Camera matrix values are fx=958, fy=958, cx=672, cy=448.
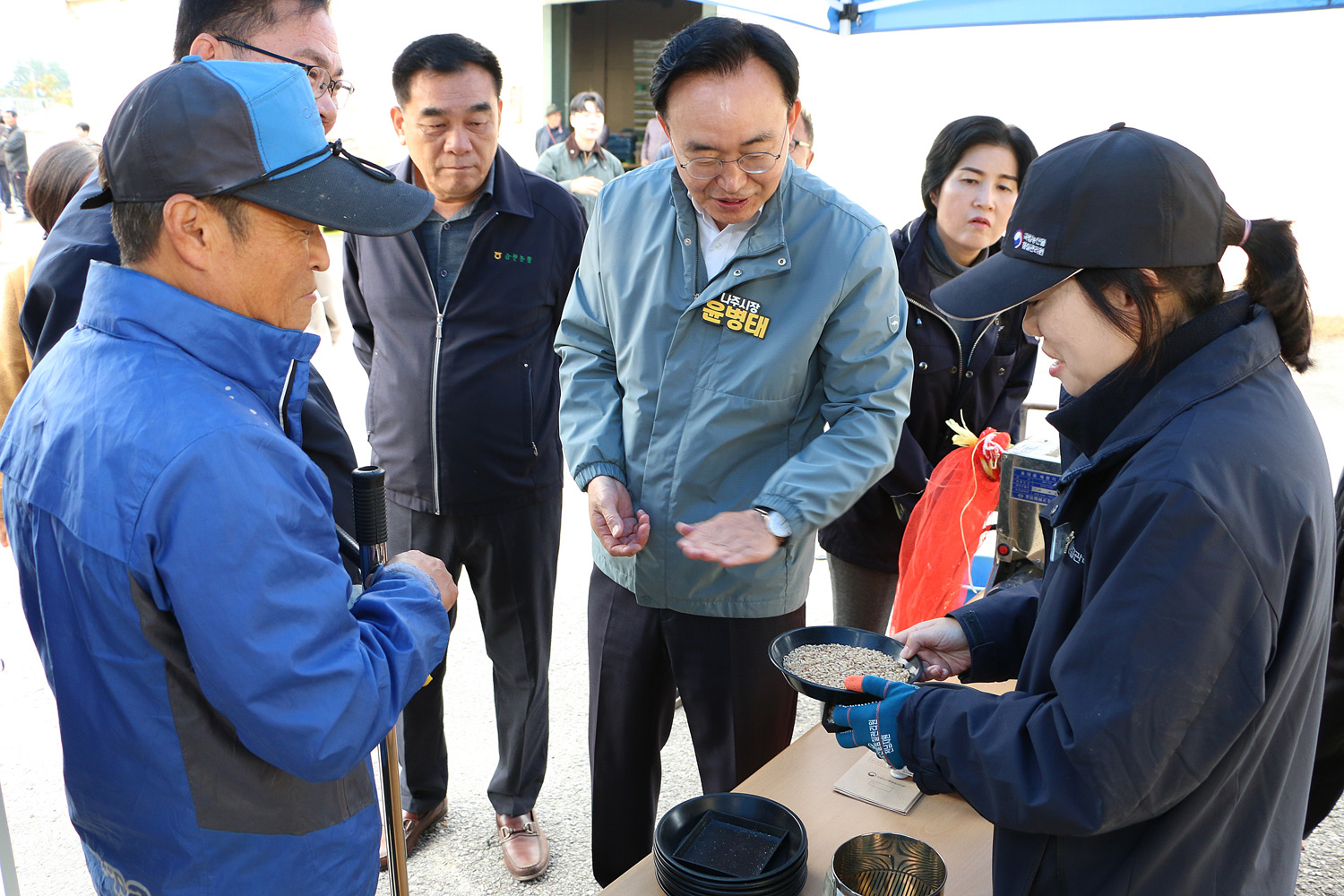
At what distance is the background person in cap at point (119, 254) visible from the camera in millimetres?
1472

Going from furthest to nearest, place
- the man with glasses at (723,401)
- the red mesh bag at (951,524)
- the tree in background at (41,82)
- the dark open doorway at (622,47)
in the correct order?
the dark open doorway at (622,47) → the tree in background at (41,82) → the red mesh bag at (951,524) → the man with glasses at (723,401)

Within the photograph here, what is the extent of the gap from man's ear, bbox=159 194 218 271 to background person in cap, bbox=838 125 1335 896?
866 mm

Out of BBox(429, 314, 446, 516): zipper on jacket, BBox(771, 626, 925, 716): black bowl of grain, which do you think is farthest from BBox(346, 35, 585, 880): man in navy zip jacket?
BBox(771, 626, 925, 716): black bowl of grain

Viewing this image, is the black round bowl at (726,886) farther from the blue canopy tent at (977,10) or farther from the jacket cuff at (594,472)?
the blue canopy tent at (977,10)

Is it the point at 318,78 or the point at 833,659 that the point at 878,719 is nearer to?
the point at 833,659

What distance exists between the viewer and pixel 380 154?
11.7 m

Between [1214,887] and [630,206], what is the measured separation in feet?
4.82

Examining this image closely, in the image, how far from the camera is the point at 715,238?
1.87 meters

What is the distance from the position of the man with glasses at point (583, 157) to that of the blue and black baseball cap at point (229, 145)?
6.71 m

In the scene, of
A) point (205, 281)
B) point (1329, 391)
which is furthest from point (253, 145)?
point (1329, 391)

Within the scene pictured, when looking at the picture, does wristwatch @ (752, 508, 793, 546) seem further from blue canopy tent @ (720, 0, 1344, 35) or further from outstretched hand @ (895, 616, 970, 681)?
blue canopy tent @ (720, 0, 1344, 35)

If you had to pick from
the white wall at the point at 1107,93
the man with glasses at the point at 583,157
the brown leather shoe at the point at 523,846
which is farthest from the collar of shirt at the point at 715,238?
the man with glasses at the point at 583,157

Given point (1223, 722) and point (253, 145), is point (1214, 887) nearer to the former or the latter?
point (1223, 722)

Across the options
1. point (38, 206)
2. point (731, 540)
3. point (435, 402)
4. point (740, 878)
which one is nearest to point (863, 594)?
point (731, 540)
